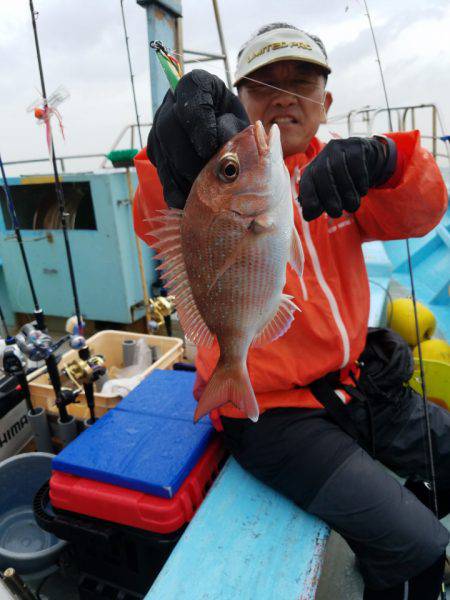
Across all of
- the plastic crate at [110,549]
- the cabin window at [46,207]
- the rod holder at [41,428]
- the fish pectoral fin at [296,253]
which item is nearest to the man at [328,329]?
the fish pectoral fin at [296,253]

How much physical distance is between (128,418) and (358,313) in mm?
1111

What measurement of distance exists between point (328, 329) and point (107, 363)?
2135 millimetres

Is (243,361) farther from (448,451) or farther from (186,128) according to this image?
(448,451)

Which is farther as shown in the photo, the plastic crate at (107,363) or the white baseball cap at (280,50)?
the plastic crate at (107,363)

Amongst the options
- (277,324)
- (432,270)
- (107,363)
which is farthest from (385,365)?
(432,270)

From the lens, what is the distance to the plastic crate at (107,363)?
7.91 ft

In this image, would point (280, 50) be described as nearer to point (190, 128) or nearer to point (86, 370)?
point (190, 128)

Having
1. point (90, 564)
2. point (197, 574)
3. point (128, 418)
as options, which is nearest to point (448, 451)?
point (197, 574)

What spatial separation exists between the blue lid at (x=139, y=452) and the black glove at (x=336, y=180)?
1.02m

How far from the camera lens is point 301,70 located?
154 centimetres

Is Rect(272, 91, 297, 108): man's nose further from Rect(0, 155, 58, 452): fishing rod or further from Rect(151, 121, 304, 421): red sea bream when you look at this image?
Rect(0, 155, 58, 452): fishing rod

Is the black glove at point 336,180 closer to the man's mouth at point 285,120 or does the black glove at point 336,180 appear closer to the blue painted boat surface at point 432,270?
the man's mouth at point 285,120

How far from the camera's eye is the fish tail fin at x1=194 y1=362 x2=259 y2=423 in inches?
46.9

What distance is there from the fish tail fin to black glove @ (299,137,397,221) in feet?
1.70
